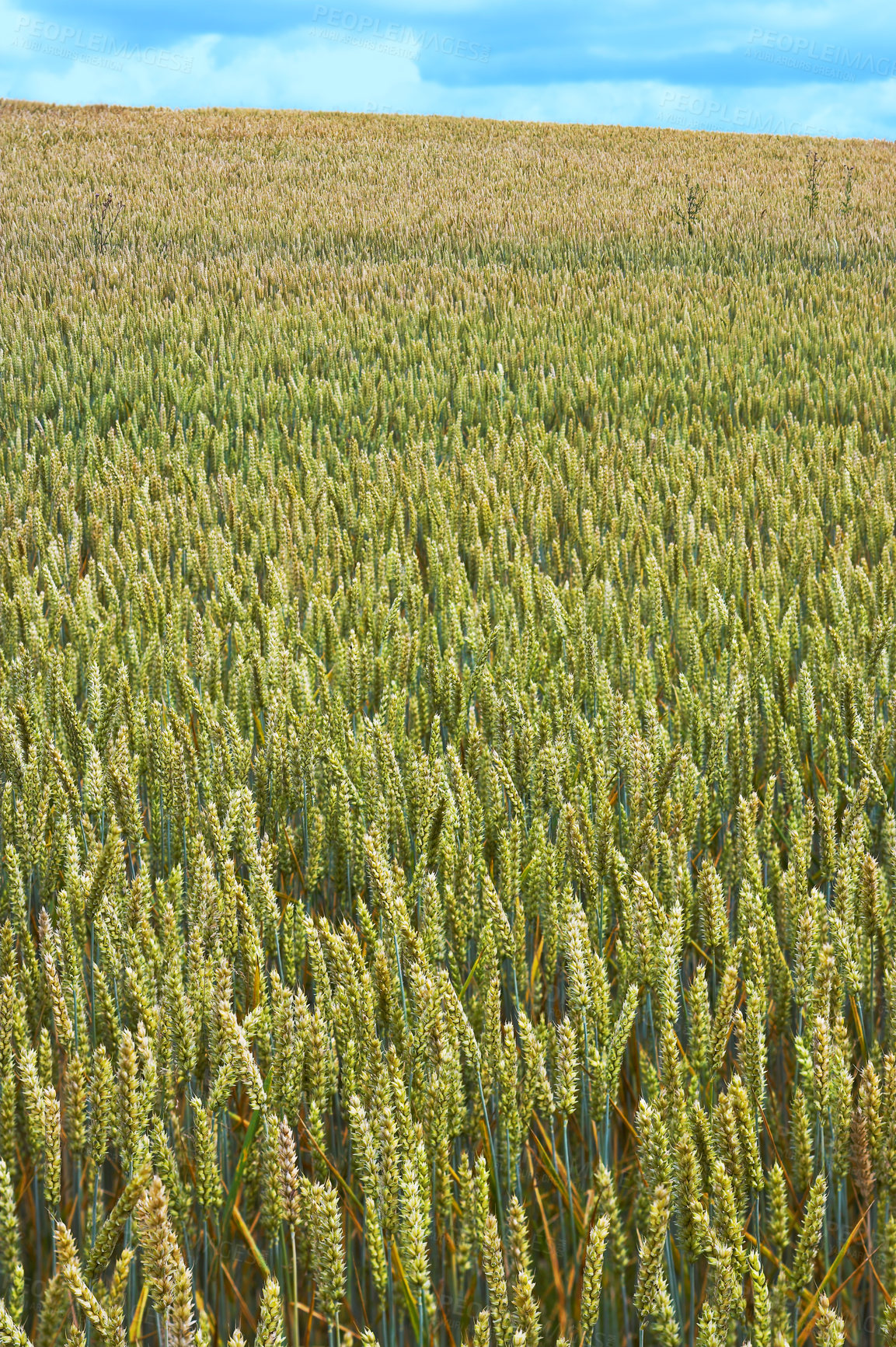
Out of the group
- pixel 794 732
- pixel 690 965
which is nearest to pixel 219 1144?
pixel 690 965

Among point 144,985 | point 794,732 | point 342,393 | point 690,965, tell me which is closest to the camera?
point 144,985

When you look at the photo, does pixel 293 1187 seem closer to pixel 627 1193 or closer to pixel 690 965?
pixel 627 1193

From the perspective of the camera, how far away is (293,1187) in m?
0.88

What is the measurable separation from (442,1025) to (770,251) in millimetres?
11609

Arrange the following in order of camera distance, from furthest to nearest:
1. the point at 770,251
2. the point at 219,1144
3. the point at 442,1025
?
the point at 770,251 → the point at 219,1144 → the point at 442,1025

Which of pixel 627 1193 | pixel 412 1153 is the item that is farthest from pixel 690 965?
pixel 412 1153

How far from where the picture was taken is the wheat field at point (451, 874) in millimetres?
948

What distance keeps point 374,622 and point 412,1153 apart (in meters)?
1.81

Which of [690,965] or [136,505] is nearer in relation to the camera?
[690,965]

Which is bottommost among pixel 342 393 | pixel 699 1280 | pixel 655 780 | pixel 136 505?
pixel 699 1280

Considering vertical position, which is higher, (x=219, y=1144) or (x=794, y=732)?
(x=794, y=732)

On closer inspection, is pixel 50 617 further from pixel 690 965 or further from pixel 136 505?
pixel 690 965

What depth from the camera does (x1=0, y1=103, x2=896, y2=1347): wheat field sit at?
0.95 meters

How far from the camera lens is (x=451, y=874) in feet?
4.59
